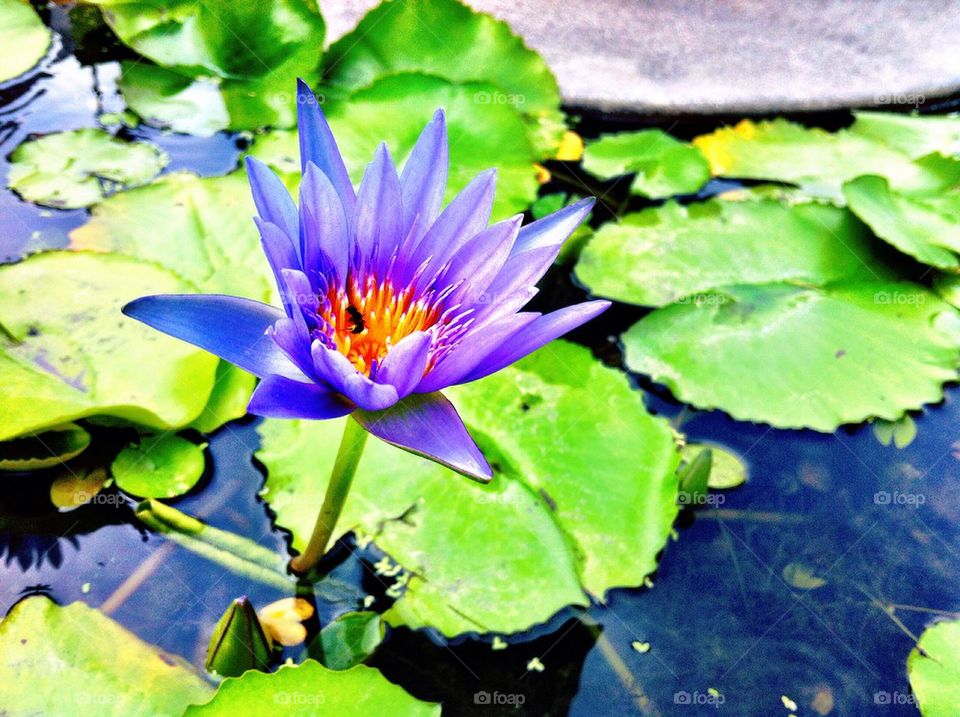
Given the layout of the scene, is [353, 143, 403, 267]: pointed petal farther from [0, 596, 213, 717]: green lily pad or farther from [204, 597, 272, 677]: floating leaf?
[0, 596, 213, 717]: green lily pad

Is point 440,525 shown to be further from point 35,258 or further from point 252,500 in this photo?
point 35,258

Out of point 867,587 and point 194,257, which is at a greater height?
point 194,257

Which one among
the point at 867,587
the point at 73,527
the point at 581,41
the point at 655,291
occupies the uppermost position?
the point at 581,41

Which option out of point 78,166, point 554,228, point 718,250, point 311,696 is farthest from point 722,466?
point 78,166

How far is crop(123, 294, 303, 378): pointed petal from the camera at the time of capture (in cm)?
130

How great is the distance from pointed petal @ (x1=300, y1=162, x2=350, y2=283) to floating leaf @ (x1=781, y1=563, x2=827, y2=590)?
5.09 feet

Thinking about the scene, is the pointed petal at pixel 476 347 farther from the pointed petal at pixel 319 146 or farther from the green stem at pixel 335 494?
the pointed petal at pixel 319 146

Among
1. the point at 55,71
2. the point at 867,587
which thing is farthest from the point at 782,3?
the point at 55,71

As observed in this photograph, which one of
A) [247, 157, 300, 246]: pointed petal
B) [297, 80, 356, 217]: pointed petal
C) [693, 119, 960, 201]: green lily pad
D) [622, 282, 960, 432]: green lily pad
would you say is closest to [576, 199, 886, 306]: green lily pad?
[622, 282, 960, 432]: green lily pad

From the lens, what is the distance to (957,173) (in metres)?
3.16

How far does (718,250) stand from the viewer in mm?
2826

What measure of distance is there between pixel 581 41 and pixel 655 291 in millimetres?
1801

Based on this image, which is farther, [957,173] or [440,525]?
[957,173]

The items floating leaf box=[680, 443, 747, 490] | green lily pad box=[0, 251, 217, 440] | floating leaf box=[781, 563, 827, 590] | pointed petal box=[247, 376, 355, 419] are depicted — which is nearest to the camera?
pointed petal box=[247, 376, 355, 419]
